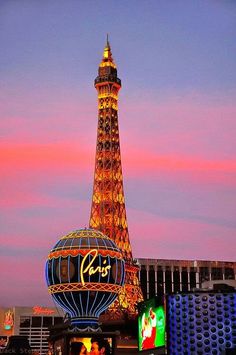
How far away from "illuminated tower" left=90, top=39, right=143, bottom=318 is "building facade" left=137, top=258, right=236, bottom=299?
15.9 meters

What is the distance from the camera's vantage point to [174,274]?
120 m

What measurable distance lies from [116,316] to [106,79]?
38874 mm

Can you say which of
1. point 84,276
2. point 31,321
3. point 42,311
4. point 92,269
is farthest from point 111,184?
point 84,276

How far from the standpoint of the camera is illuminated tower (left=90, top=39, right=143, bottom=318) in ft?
308

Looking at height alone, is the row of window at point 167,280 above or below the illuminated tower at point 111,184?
below

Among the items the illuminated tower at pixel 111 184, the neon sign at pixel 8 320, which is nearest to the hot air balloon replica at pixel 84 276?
the illuminated tower at pixel 111 184

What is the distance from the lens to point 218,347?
1670 inches

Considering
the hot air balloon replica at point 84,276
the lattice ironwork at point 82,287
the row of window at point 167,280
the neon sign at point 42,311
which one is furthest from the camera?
the row of window at point 167,280

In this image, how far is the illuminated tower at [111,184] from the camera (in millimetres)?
93812

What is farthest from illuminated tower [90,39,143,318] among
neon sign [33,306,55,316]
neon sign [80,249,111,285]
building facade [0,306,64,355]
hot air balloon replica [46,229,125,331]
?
neon sign [80,249,111,285]

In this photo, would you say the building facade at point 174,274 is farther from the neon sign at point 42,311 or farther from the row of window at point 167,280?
the neon sign at point 42,311

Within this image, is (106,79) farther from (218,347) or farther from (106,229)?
(218,347)

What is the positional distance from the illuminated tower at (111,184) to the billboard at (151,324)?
37225mm

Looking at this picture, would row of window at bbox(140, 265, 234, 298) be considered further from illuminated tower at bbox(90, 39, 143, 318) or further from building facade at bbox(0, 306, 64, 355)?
building facade at bbox(0, 306, 64, 355)
